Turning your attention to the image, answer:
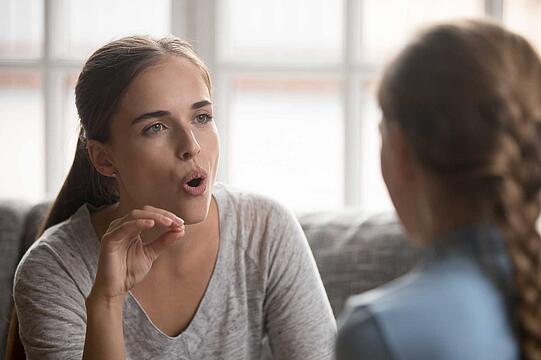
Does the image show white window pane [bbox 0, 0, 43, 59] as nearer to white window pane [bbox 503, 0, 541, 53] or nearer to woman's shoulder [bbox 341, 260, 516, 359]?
white window pane [bbox 503, 0, 541, 53]

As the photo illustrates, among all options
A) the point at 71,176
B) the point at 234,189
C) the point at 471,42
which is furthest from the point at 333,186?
the point at 471,42

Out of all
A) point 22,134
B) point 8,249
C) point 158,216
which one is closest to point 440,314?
point 158,216

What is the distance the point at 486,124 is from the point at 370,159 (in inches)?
80.7

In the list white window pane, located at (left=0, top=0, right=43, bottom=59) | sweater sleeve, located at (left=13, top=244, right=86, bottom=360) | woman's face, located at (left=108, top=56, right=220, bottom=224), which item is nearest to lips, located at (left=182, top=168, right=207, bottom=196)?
woman's face, located at (left=108, top=56, right=220, bottom=224)

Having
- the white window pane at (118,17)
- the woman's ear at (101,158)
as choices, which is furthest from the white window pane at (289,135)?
the woman's ear at (101,158)

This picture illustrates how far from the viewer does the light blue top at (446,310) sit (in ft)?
3.19

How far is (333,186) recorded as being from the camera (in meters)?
3.06

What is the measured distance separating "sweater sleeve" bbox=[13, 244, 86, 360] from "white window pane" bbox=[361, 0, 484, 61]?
53.2 inches

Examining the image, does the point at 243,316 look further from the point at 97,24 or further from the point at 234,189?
the point at 97,24

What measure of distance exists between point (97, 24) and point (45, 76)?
236 mm

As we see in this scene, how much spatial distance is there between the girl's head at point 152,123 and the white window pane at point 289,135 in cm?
97

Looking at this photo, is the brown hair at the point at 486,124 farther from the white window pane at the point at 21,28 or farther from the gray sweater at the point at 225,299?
the white window pane at the point at 21,28

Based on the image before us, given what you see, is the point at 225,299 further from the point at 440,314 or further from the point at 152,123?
the point at 440,314

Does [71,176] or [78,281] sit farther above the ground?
[71,176]
